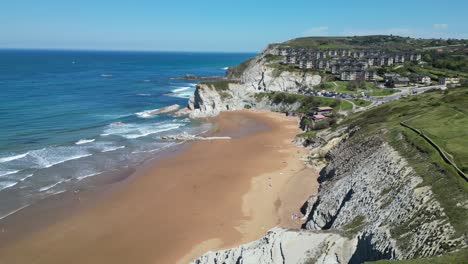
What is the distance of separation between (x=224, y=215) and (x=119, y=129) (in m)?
39.6

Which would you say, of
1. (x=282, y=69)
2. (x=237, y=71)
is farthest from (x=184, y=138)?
(x=237, y=71)

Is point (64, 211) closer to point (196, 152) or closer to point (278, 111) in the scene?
point (196, 152)

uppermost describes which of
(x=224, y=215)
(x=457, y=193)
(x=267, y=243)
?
(x=457, y=193)

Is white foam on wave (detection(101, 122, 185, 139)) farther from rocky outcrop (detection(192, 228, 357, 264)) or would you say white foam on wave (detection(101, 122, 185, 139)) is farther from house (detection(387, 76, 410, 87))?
house (detection(387, 76, 410, 87))

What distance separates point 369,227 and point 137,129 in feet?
182

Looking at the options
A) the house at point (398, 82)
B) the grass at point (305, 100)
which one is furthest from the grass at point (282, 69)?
the house at point (398, 82)

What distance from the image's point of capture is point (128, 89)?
400 ft

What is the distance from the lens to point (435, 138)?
34406 mm

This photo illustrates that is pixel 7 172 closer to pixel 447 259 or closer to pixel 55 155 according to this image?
pixel 55 155

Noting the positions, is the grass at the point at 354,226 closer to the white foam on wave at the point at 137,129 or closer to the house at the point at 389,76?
the white foam on wave at the point at 137,129

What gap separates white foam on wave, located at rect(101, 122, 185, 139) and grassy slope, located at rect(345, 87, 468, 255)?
108 feet

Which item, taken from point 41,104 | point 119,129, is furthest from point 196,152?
point 41,104

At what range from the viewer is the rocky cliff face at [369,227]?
20.0m

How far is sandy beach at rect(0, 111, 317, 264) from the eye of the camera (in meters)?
31.4
